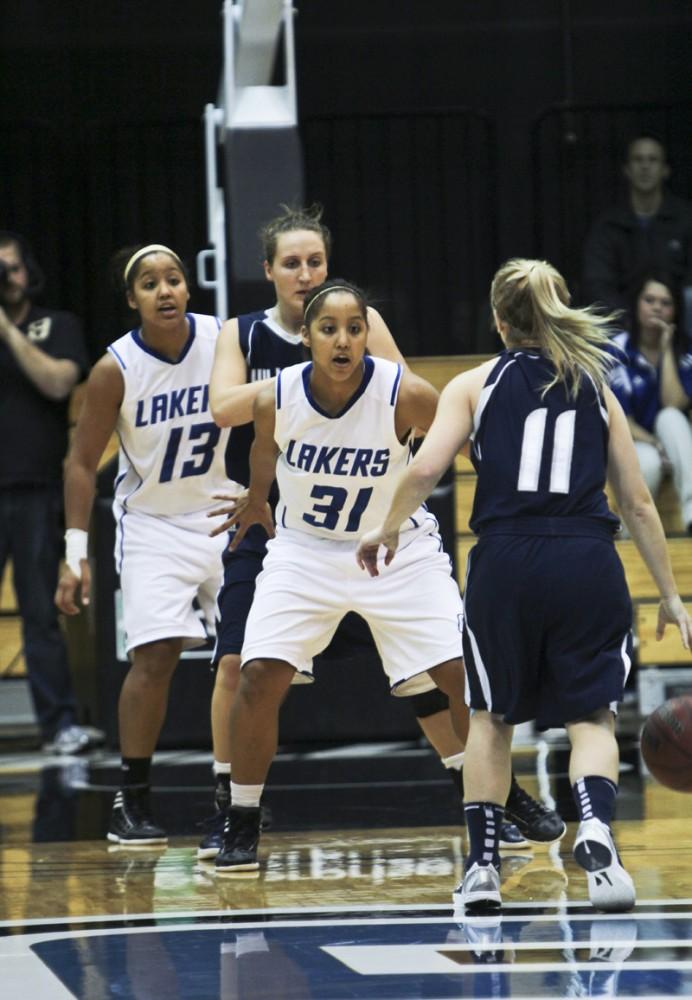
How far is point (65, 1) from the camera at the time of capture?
11.4m

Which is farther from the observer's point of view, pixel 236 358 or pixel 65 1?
pixel 65 1

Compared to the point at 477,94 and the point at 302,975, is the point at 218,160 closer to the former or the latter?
the point at 477,94

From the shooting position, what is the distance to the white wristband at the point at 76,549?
6133mm

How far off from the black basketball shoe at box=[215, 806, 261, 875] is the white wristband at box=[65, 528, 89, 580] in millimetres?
1011

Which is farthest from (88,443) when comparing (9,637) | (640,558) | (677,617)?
(640,558)

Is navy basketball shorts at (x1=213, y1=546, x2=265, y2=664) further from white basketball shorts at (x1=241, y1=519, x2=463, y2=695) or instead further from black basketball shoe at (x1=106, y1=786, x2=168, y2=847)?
black basketball shoe at (x1=106, y1=786, x2=168, y2=847)

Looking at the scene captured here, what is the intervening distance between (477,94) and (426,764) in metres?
5.09

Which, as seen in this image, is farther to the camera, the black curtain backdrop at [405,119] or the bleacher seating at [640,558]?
the black curtain backdrop at [405,119]

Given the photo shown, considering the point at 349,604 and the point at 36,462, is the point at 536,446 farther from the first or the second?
the point at 36,462

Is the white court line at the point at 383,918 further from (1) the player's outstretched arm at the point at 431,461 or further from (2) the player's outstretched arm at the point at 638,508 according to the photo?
(1) the player's outstretched arm at the point at 431,461

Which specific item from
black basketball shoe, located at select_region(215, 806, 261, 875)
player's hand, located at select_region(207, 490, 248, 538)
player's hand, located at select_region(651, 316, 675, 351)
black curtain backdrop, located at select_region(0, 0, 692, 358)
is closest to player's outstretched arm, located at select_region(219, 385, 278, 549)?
player's hand, located at select_region(207, 490, 248, 538)

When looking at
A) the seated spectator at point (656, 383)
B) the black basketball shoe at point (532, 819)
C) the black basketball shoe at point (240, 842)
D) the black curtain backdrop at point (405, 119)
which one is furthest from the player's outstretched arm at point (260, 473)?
the black curtain backdrop at point (405, 119)

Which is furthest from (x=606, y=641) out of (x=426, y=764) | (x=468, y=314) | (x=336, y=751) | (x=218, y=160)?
(x=468, y=314)

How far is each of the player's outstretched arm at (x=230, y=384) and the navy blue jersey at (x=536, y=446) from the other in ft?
2.92
